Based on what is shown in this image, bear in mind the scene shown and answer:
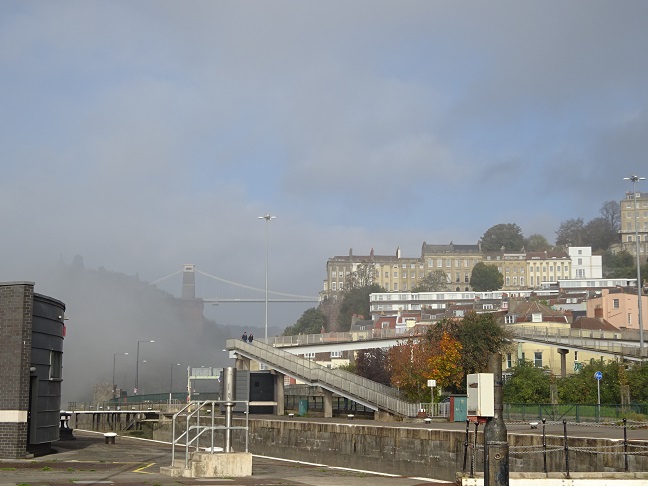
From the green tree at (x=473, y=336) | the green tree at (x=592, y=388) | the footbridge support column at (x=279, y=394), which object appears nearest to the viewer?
the green tree at (x=592, y=388)

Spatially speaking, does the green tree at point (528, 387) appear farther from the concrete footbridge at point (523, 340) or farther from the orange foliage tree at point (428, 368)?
the concrete footbridge at point (523, 340)

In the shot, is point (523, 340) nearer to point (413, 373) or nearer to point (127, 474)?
point (413, 373)

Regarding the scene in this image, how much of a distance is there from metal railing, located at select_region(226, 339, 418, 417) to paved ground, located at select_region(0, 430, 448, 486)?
2825 cm

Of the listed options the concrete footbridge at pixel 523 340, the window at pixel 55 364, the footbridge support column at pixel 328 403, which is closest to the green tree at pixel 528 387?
the footbridge support column at pixel 328 403

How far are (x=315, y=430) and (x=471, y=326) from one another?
1205 inches

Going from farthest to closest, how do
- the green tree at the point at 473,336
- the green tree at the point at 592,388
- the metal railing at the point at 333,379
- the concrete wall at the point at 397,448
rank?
the green tree at the point at 473,336, the green tree at the point at 592,388, the metal railing at the point at 333,379, the concrete wall at the point at 397,448

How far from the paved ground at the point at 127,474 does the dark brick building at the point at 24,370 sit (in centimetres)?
88

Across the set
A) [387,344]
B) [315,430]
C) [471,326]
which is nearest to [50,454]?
[315,430]

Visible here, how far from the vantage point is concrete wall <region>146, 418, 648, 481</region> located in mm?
29094

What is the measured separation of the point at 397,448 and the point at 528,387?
28044 mm

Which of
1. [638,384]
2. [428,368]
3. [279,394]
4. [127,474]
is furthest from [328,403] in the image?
[127,474]

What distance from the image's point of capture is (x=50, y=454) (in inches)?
1265

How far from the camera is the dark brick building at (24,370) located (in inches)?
1160

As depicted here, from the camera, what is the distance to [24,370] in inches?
1180
